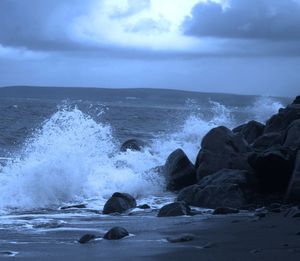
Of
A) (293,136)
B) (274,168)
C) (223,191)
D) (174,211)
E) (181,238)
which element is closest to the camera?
(181,238)

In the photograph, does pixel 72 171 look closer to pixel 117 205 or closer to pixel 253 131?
pixel 117 205

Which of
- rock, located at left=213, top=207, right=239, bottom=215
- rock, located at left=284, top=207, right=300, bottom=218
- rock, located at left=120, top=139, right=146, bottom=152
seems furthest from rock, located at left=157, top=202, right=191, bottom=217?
rock, located at left=120, top=139, right=146, bottom=152

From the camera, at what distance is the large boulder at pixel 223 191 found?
10.8 m

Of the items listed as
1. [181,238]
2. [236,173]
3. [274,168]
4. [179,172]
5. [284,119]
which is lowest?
[181,238]

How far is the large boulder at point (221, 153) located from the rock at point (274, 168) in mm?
1078

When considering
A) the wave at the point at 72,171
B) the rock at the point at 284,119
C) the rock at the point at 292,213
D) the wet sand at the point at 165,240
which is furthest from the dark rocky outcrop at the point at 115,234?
the rock at the point at 284,119

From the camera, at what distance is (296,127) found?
43.5ft

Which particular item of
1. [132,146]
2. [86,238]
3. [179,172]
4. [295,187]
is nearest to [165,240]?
[86,238]

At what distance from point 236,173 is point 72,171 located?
3.88 meters

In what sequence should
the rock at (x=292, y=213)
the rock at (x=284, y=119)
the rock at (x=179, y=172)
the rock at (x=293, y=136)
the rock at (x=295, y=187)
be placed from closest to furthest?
the rock at (x=292, y=213)
the rock at (x=295, y=187)
the rock at (x=293, y=136)
the rock at (x=179, y=172)
the rock at (x=284, y=119)

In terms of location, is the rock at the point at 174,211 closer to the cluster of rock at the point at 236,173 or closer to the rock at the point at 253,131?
the cluster of rock at the point at 236,173

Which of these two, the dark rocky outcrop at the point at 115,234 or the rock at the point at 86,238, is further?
the dark rocky outcrop at the point at 115,234

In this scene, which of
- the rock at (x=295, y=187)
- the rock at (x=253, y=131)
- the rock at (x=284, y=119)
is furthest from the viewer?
the rock at (x=253, y=131)

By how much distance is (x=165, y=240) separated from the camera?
7789 millimetres
